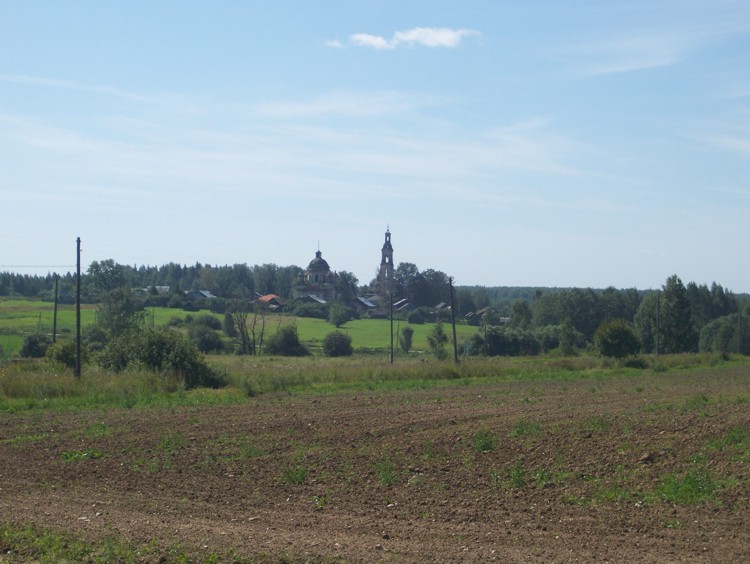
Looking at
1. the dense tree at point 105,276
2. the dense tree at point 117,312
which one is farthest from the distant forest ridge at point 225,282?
the dense tree at point 117,312

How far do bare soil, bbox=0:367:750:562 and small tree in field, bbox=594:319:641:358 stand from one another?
30661 mm

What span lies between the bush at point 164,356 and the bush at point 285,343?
36.9 metres

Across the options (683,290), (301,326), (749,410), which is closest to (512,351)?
(683,290)

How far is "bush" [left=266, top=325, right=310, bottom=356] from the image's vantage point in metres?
70.6

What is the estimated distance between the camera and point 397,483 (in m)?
12.5

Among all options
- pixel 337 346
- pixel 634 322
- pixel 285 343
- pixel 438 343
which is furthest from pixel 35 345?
pixel 634 322

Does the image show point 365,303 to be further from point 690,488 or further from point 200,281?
point 690,488

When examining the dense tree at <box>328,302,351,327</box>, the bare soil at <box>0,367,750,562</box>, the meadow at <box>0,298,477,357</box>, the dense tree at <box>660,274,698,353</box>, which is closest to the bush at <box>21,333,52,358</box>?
the meadow at <box>0,298,477,357</box>

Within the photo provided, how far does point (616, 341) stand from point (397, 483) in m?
40.9

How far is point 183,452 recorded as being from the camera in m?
15.5

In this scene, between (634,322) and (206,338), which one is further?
(634,322)

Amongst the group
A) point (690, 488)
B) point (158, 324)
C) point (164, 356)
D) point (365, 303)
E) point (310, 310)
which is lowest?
point (690, 488)

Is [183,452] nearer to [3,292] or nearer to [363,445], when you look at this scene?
[363,445]

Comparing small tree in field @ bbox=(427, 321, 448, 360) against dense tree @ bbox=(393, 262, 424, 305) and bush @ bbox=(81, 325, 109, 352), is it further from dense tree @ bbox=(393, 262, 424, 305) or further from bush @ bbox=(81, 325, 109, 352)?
dense tree @ bbox=(393, 262, 424, 305)
